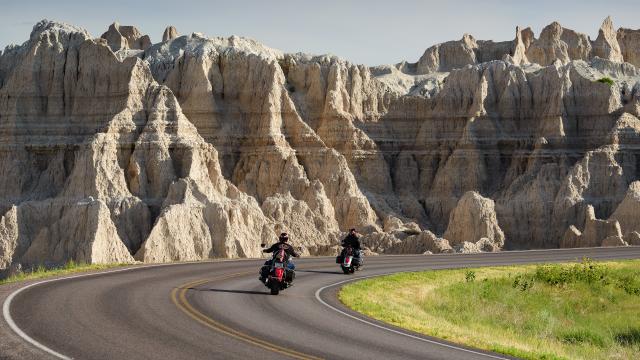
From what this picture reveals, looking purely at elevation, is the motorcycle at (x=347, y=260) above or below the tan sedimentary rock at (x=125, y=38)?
below

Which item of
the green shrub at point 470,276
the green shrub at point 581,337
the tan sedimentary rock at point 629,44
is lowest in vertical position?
the green shrub at point 581,337

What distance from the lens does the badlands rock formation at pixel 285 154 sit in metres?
74.8

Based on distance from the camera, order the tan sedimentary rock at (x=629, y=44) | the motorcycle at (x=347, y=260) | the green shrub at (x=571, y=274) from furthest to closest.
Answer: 1. the tan sedimentary rock at (x=629, y=44)
2. the green shrub at (x=571, y=274)
3. the motorcycle at (x=347, y=260)

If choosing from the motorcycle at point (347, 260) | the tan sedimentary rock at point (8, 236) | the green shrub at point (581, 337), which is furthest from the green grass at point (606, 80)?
the green shrub at point (581, 337)

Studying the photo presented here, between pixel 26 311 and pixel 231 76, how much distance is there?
72741 millimetres

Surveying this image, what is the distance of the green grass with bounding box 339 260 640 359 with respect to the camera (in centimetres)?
2858

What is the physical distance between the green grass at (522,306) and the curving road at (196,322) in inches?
53.3

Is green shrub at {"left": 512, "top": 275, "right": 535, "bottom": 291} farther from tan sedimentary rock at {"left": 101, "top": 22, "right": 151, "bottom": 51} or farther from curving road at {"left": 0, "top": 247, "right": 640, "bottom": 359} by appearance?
tan sedimentary rock at {"left": 101, "top": 22, "right": 151, "bottom": 51}

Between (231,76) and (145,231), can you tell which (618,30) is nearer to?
(231,76)

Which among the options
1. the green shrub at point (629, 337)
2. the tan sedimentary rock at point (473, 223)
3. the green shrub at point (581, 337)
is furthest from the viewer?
the tan sedimentary rock at point (473, 223)

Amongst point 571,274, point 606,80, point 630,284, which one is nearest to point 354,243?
point 571,274

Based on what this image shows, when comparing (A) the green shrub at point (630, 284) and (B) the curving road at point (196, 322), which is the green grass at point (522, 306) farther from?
(B) the curving road at point (196, 322)

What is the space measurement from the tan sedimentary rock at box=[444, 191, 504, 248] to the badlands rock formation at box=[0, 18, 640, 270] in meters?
0.14

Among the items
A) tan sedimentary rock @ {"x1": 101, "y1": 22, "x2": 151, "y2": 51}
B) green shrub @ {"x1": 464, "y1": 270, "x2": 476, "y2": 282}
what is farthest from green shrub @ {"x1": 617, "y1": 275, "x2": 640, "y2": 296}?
tan sedimentary rock @ {"x1": 101, "y1": 22, "x2": 151, "y2": 51}
